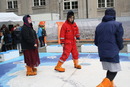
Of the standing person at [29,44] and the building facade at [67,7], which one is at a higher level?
the building facade at [67,7]

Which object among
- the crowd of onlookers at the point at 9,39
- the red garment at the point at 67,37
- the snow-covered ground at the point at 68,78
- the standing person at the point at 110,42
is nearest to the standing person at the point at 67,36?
the red garment at the point at 67,37

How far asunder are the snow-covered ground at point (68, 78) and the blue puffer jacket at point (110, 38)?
3.74 feet

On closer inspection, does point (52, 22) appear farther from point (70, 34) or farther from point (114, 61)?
point (114, 61)

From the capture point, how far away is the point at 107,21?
445cm

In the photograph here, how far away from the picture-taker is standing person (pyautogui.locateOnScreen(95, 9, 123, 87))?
169 inches

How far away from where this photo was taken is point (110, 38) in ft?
14.2

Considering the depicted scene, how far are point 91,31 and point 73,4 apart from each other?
354 inches

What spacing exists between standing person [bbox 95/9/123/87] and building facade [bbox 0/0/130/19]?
1721 centimetres

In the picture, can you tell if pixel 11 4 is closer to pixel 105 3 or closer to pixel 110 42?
pixel 105 3

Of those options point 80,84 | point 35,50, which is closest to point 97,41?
point 80,84

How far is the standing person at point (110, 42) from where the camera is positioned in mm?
4305

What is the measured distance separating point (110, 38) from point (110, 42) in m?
0.08

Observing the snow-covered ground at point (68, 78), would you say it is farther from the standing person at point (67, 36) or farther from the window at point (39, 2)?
the window at point (39, 2)

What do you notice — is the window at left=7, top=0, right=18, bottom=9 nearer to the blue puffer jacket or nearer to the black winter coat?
the black winter coat
